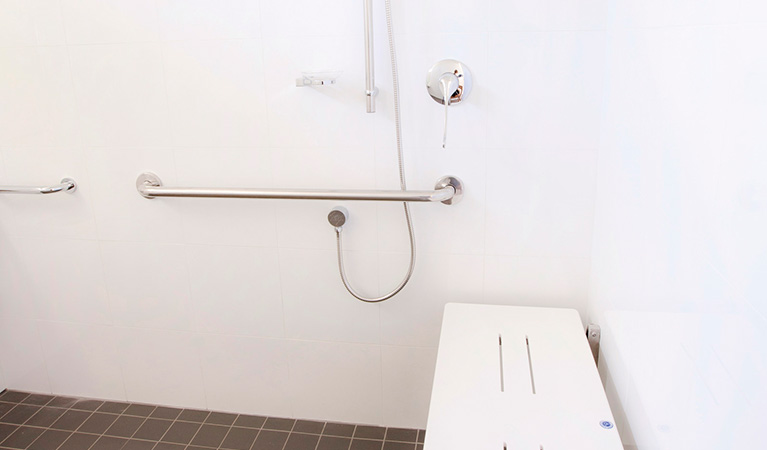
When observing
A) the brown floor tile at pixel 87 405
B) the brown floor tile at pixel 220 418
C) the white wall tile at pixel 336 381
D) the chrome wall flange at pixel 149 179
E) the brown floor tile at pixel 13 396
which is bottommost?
the brown floor tile at pixel 220 418

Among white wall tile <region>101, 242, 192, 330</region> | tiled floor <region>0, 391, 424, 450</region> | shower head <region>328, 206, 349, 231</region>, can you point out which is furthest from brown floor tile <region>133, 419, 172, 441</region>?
shower head <region>328, 206, 349, 231</region>

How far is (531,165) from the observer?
161 cm

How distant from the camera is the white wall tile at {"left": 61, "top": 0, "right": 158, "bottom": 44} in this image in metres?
1.69

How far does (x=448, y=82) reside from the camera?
155 cm

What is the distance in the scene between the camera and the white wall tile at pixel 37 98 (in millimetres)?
1795

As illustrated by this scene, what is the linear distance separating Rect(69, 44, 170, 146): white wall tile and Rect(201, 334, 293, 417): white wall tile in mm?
711

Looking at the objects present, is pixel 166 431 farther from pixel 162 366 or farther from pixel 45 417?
pixel 45 417

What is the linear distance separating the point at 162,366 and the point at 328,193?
0.95m

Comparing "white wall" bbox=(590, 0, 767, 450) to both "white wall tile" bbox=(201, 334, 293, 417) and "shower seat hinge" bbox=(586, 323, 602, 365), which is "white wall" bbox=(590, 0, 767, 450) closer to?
"shower seat hinge" bbox=(586, 323, 602, 365)

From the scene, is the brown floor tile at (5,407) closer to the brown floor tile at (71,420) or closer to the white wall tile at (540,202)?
the brown floor tile at (71,420)

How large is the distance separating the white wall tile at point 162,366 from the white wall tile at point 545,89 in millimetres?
1267

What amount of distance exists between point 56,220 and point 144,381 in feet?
2.10

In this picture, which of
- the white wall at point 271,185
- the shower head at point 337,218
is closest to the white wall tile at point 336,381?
the white wall at point 271,185

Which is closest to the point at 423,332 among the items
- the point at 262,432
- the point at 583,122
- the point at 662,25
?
the point at 262,432
